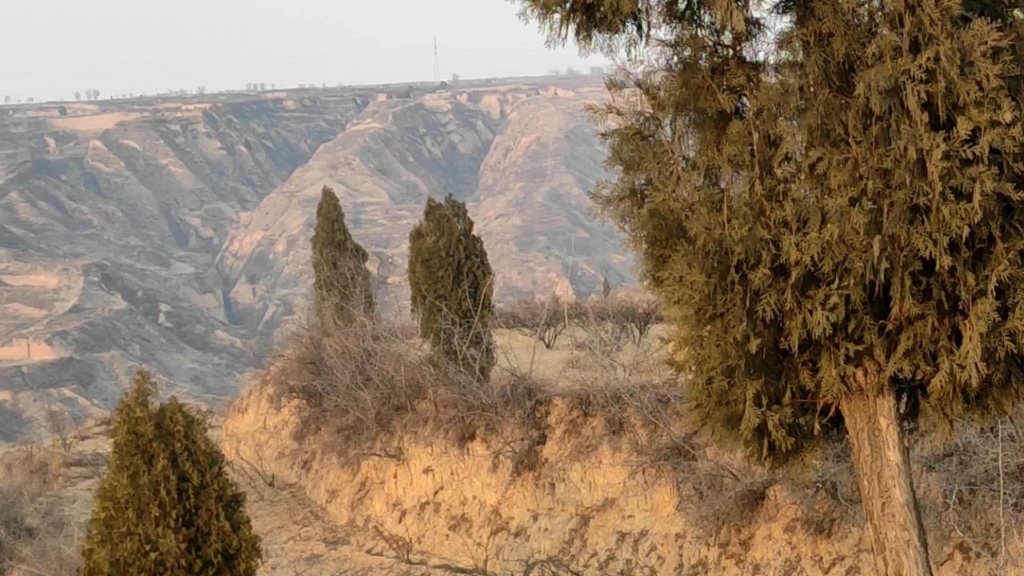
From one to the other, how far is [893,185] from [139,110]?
11018 cm

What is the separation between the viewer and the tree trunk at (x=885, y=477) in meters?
5.12

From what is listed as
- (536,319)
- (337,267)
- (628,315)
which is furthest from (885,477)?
(536,319)

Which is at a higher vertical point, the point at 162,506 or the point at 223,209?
the point at 162,506

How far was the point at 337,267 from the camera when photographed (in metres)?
15.8

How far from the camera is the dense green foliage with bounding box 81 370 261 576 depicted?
6.19 meters

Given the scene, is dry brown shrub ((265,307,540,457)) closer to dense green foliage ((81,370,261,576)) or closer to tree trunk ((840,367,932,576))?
dense green foliage ((81,370,261,576))

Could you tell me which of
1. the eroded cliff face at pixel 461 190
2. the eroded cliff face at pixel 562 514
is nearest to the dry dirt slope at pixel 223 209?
the eroded cliff face at pixel 461 190

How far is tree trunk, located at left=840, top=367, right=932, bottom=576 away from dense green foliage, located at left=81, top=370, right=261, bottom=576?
3.79 meters

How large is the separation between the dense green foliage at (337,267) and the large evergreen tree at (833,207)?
7616 mm

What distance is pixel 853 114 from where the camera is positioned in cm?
472

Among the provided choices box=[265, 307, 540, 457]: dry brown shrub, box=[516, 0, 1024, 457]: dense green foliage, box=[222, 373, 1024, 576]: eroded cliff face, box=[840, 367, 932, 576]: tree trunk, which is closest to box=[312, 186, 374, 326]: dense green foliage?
box=[265, 307, 540, 457]: dry brown shrub

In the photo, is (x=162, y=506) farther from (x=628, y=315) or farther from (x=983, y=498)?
(x=628, y=315)

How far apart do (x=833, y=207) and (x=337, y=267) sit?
11.8m

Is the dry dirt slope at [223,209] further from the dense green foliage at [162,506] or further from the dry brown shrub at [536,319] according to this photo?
the dense green foliage at [162,506]
